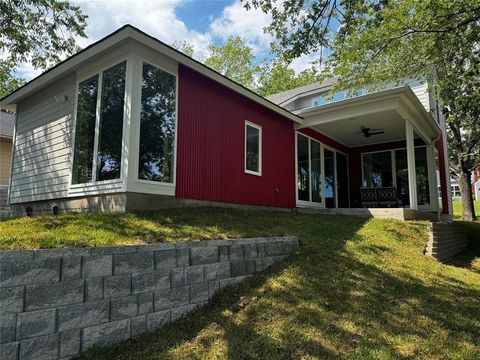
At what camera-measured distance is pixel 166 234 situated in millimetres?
4328

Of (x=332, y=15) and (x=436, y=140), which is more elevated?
(x=332, y=15)

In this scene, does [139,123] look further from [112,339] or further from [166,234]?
[112,339]

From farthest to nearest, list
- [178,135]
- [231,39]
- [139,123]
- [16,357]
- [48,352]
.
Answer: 1. [231,39]
2. [178,135]
3. [139,123]
4. [48,352]
5. [16,357]

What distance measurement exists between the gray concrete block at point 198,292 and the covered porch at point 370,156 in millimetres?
5896

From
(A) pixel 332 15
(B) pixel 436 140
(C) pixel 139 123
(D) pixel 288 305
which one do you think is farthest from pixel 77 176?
(B) pixel 436 140

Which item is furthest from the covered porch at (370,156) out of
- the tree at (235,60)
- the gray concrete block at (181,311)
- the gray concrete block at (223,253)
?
the tree at (235,60)

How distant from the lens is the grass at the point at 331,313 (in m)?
3.12

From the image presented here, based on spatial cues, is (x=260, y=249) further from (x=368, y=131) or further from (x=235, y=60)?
(x=235, y=60)

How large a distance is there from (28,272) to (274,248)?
3207 millimetres

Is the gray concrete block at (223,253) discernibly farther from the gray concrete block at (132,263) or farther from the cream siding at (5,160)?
the cream siding at (5,160)

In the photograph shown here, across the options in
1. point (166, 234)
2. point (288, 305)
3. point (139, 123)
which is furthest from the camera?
point (139, 123)

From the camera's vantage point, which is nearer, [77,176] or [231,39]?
[77,176]

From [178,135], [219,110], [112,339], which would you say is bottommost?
[112,339]

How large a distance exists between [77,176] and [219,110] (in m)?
3.20
